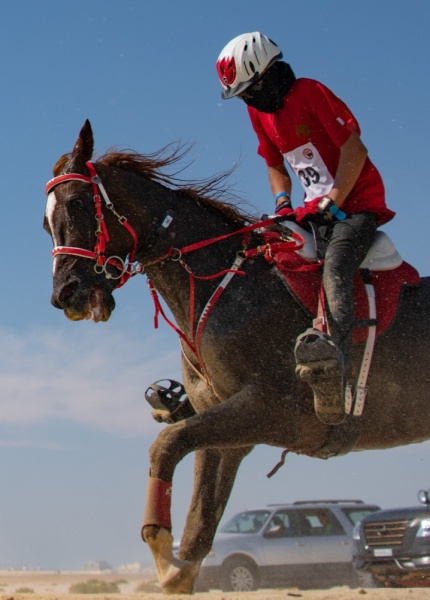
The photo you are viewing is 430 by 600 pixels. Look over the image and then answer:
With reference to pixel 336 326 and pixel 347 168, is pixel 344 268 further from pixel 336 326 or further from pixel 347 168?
pixel 347 168

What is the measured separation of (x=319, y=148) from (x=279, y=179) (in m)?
0.67

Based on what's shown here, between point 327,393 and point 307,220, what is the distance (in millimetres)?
1519

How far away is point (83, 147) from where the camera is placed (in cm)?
720

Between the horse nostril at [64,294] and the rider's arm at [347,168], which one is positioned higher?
the rider's arm at [347,168]

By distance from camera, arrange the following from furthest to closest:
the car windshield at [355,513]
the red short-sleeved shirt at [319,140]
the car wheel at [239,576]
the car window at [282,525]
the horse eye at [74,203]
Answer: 1. the car windshield at [355,513]
2. the car window at [282,525]
3. the car wheel at [239,576]
4. the red short-sleeved shirt at [319,140]
5. the horse eye at [74,203]

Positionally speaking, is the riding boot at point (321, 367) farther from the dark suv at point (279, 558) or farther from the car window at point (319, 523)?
the car window at point (319, 523)

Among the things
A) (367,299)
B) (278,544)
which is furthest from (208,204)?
(278,544)

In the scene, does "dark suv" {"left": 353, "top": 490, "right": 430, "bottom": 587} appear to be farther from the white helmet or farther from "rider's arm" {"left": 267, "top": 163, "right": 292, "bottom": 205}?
the white helmet

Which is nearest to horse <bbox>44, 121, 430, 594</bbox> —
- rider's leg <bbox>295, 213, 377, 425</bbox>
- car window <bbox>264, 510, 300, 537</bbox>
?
rider's leg <bbox>295, 213, 377, 425</bbox>

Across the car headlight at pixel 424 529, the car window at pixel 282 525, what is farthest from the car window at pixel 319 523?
the car headlight at pixel 424 529

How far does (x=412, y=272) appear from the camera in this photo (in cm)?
729

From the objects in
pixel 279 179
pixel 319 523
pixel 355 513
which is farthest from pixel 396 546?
pixel 279 179

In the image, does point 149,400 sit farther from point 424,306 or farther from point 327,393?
point 424,306

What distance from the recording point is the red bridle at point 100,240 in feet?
21.8
